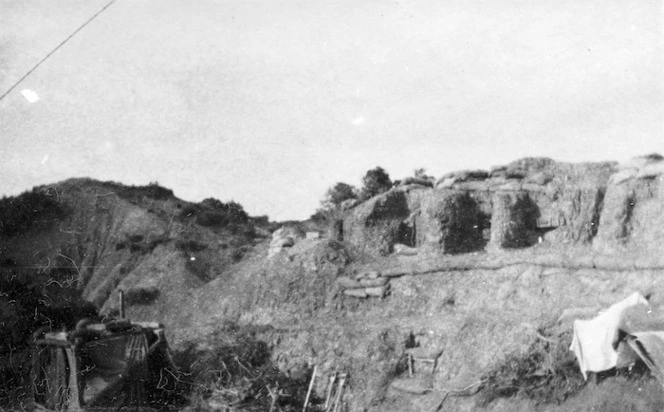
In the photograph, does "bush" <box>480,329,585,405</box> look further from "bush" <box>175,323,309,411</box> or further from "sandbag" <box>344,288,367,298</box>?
"sandbag" <box>344,288,367,298</box>

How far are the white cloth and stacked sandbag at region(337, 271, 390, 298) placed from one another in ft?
22.3

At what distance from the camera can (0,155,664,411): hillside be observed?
13.6 metres

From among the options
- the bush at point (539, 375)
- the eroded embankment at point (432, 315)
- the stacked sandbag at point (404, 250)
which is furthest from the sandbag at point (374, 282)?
the bush at point (539, 375)

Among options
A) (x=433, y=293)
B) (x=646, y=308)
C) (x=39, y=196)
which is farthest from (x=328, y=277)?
(x=39, y=196)

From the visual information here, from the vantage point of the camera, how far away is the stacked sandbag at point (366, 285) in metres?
18.5

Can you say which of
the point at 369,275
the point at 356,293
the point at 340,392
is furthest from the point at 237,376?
the point at 369,275

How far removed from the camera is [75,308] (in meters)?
19.6

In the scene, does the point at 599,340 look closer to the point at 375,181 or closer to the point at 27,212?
the point at 375,181

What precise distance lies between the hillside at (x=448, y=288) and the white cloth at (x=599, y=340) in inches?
12.1

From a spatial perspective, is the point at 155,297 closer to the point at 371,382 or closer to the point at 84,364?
the point at 84,364

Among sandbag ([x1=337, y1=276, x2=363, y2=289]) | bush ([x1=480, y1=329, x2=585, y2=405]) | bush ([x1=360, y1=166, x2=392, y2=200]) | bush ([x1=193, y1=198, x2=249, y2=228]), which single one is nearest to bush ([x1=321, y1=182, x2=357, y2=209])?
bush ([x1=360, y1=166, x2=392, y2=200])

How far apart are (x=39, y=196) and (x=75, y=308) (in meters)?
22.8

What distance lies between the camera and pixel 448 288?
57.8ft

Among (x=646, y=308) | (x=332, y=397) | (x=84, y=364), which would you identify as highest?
(x=646, y=308)
